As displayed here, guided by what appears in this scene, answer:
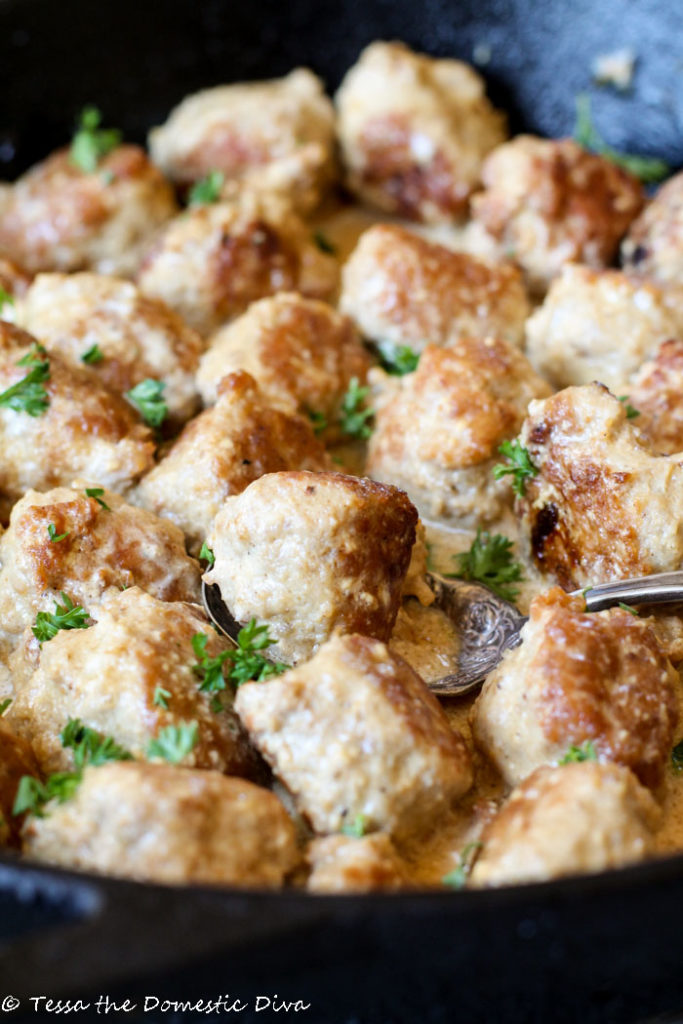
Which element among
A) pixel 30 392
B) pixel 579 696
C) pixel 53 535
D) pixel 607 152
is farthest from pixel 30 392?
pixel 607 152

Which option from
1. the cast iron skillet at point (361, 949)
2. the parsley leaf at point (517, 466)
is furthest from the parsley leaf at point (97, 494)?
the cast iron skillet at point (361, 949)

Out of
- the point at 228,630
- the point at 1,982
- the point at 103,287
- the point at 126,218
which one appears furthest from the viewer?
the point at 126,218

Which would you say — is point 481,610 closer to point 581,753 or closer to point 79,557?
point 581,753

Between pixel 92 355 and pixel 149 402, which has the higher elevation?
pixel 92 355

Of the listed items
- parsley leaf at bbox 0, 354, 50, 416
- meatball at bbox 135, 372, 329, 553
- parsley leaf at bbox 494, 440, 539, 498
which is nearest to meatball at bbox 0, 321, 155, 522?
parsley leaf at bbox 0, 354, 50, 416

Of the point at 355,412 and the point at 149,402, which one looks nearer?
the point at 149,402

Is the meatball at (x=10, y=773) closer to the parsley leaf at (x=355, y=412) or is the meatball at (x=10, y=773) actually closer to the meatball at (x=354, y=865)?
the meatball at (x=354, y=865)

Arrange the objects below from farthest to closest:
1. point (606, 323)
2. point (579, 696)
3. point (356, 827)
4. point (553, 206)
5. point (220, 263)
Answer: point (553, 206), point (220, 263), point (606, 323), point (579, 696), point (356, 827)

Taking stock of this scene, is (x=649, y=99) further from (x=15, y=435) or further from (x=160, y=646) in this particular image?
(x=160, y=646)

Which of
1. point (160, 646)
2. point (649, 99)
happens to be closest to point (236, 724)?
point (160, 646)
